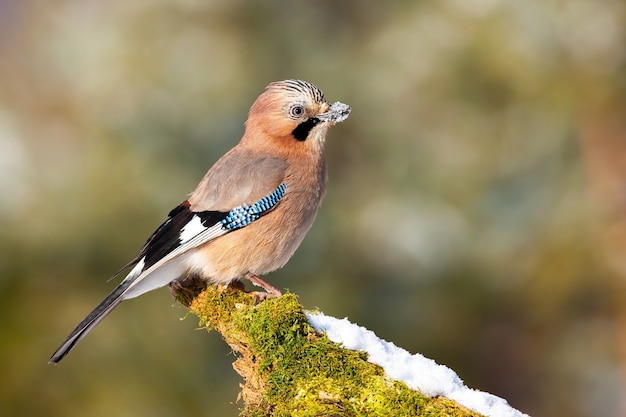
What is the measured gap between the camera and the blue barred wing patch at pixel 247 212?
5215 mm

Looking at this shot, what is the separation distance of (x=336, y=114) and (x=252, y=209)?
0.74 m

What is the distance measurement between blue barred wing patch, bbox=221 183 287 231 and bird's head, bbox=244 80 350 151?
1.53 ft

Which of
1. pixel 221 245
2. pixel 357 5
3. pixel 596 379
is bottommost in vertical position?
pixel 221 245

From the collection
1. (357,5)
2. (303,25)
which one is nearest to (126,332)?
(303,25)

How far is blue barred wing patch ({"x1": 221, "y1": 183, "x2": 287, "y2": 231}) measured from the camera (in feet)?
17.1

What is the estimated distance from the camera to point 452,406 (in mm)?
3697

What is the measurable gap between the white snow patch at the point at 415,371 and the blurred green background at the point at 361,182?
13.0 ft

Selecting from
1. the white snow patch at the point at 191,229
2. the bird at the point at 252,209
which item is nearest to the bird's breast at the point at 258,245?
the bird at the point at 252,209

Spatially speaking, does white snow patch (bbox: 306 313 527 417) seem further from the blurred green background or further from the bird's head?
the blurred green background

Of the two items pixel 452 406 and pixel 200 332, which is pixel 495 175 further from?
pixel 452 406

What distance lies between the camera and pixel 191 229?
514cm

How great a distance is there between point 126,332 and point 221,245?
9.36 ft

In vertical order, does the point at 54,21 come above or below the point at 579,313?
below

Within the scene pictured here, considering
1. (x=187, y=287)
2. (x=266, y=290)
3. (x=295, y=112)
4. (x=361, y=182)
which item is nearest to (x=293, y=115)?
(x=295, y=112)
